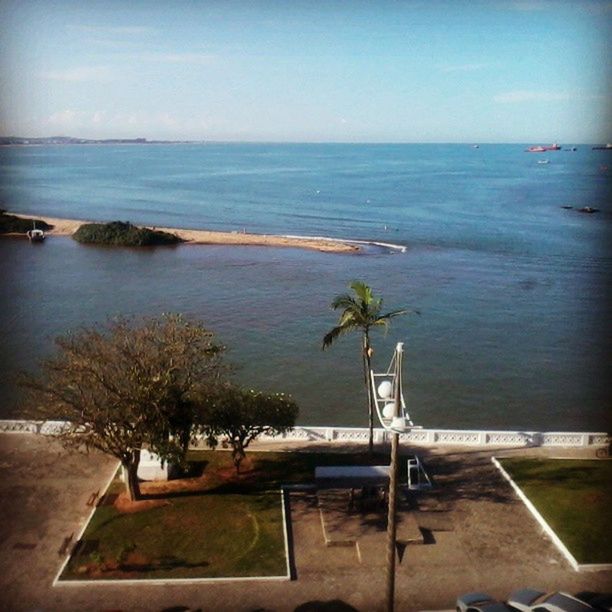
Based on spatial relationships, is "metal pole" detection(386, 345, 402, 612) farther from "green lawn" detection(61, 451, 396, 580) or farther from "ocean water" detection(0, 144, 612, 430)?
"ocean water" detection(0, 144, 612, 430)

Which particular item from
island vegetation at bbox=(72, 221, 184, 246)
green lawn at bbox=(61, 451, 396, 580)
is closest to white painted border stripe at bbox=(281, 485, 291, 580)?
green lawn at bbox=(61, 451, 396, 580)

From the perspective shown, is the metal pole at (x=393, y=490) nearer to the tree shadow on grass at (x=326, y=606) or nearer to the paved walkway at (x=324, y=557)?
the tree shadow on grass at (x=326, y=606)

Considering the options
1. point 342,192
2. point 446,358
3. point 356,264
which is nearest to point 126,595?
point 446,358

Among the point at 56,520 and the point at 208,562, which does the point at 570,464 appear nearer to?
the point at 208,562

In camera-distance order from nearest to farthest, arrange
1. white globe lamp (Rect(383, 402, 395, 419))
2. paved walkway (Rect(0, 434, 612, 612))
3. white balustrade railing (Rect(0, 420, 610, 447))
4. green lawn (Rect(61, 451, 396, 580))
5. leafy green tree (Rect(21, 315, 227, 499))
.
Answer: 1. white globe lamp (Rect(383, 402, 395, 419))
2. paved walkway (Rect(0, 434, 612, 612))
3. green lawn (Rect(61, 451, 396, 580))
4. leafy green tree (Rect(21, 315, 227, 499))
5. white balustrade railing (Rect(0, 420, 610, 447))

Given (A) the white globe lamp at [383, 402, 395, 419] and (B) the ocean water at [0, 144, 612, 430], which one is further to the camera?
(B) the ocean water at [0, 144, 612, 430]

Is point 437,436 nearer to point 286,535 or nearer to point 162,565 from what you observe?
point 286,535
